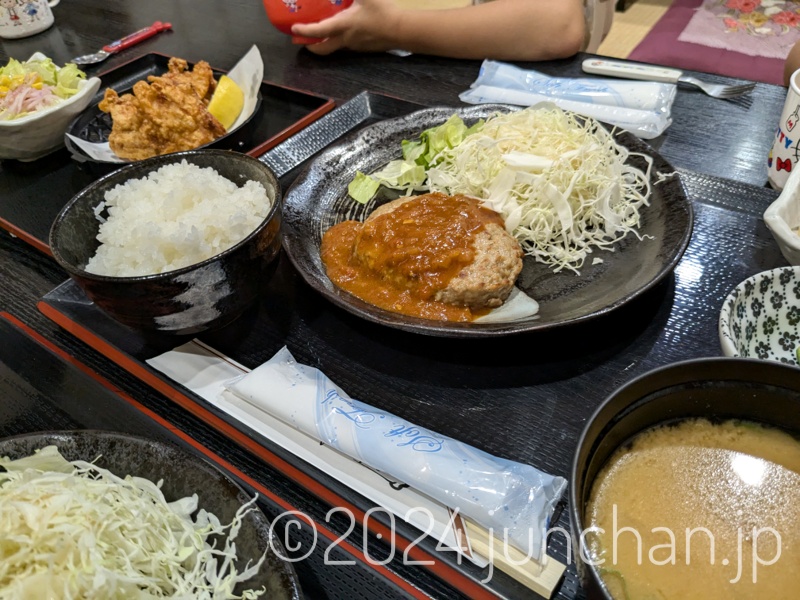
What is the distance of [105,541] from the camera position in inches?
35.7

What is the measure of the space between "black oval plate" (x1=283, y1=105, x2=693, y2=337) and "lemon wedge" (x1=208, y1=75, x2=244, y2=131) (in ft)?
2.04

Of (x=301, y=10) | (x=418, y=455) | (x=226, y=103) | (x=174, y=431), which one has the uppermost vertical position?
(x=301, y=10)

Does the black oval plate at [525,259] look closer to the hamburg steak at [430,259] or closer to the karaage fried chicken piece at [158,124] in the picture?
the hamburg steak at [430,259]

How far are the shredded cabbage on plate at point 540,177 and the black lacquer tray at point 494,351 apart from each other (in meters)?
0.25

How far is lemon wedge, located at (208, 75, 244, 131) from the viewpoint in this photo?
2.27 metres

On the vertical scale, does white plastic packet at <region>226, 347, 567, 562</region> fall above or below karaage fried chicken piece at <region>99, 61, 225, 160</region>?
below

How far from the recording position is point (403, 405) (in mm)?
1224

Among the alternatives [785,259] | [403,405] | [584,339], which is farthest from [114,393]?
[785,259]

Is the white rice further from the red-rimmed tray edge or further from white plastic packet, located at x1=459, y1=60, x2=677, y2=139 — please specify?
white plastic packet, located at x1=459, y1=60, x2=677, y2=139

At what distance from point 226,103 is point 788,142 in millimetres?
1888

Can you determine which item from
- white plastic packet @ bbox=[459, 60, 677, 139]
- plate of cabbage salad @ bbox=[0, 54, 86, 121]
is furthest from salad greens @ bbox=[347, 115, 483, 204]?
plate of cabbage salad @ bbox=[0, 54, 86, 121]

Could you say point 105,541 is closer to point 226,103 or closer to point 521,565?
point 521,565

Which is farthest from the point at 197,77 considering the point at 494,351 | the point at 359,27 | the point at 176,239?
the point at 494,351

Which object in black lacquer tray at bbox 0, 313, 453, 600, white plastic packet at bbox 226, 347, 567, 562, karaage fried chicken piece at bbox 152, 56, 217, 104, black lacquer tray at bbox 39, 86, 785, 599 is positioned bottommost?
black lacquer tray at bbox 0, 313, 453, 600
